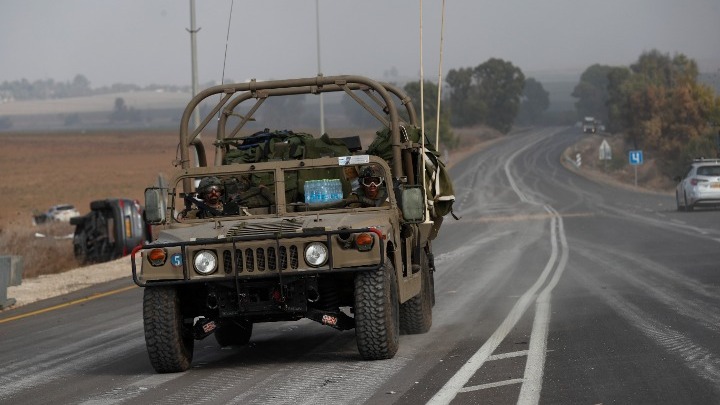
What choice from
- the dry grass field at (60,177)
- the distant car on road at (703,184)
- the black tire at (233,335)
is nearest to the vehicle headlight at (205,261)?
the black tire at (233,335)

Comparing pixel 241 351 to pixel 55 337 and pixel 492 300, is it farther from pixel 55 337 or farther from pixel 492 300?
pixel 492 300

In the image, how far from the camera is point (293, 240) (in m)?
10.4

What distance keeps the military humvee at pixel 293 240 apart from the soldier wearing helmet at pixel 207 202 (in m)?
0.03

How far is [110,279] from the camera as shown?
81.8 ft

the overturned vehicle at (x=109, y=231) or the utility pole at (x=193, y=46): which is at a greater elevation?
the utility pole at (x=193, y=46)

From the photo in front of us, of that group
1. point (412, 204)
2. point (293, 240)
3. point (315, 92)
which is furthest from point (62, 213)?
point (293, 240)

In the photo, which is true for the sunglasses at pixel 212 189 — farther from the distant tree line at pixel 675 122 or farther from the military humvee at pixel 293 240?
the distant tree line at pixel 675 122

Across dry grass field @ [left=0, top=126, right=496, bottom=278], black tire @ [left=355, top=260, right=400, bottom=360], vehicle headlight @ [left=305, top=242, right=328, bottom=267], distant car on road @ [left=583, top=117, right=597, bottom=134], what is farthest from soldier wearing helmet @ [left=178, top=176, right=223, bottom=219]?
distant car on road @ [left=583, top=117, right=597, bottom=134]

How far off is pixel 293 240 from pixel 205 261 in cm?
75

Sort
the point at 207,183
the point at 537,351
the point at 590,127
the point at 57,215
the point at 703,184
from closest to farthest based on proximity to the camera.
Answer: the point at 537,351
the point at 207,183
the point at 703,184
the point at 57,215
the point at 590,127

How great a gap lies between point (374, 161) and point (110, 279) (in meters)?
14.2

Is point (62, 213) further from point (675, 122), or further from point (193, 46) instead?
point (675, 122)

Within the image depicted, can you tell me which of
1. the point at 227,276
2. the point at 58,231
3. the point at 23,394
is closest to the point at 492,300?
the point at 227,276

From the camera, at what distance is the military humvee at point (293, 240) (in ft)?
34.0
